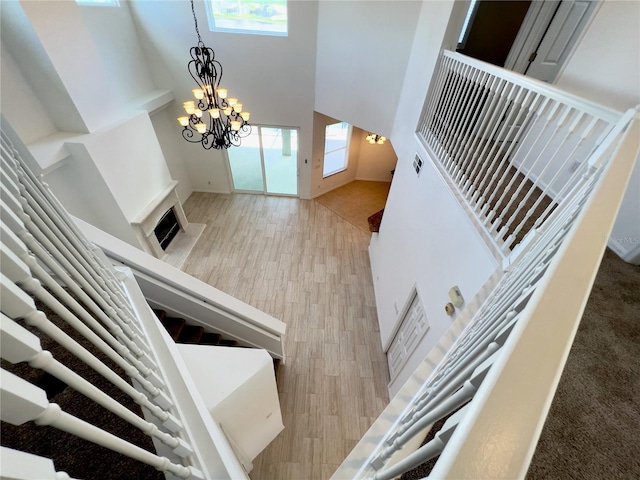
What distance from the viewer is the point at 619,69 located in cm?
210

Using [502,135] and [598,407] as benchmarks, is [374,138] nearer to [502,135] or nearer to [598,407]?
[502,135]

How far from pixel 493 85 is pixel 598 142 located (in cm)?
92

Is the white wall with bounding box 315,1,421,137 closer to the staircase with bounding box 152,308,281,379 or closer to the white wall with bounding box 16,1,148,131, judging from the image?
the white wall with bounding box 16,1,148,131

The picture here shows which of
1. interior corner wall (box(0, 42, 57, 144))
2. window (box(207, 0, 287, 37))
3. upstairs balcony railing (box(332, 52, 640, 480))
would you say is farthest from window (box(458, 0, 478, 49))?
interior corner wall (box(0, 42, 57, 144))

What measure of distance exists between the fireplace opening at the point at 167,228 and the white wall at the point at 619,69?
614cm

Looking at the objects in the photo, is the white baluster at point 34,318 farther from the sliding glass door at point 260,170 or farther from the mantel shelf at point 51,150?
the sliding glass door at point 260,170

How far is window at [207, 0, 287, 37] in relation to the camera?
4.72 meters

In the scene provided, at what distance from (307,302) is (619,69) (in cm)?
426

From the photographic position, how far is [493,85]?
186 centimetres

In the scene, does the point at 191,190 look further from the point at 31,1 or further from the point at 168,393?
the point at 168,393

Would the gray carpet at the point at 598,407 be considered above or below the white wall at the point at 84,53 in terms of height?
below

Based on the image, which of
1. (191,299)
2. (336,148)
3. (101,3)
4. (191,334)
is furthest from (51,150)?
(336,148)

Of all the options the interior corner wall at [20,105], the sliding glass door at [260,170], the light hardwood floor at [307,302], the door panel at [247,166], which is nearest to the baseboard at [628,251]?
the light hardwood floor at [307,302]

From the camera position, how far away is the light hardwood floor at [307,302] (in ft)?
9.89
